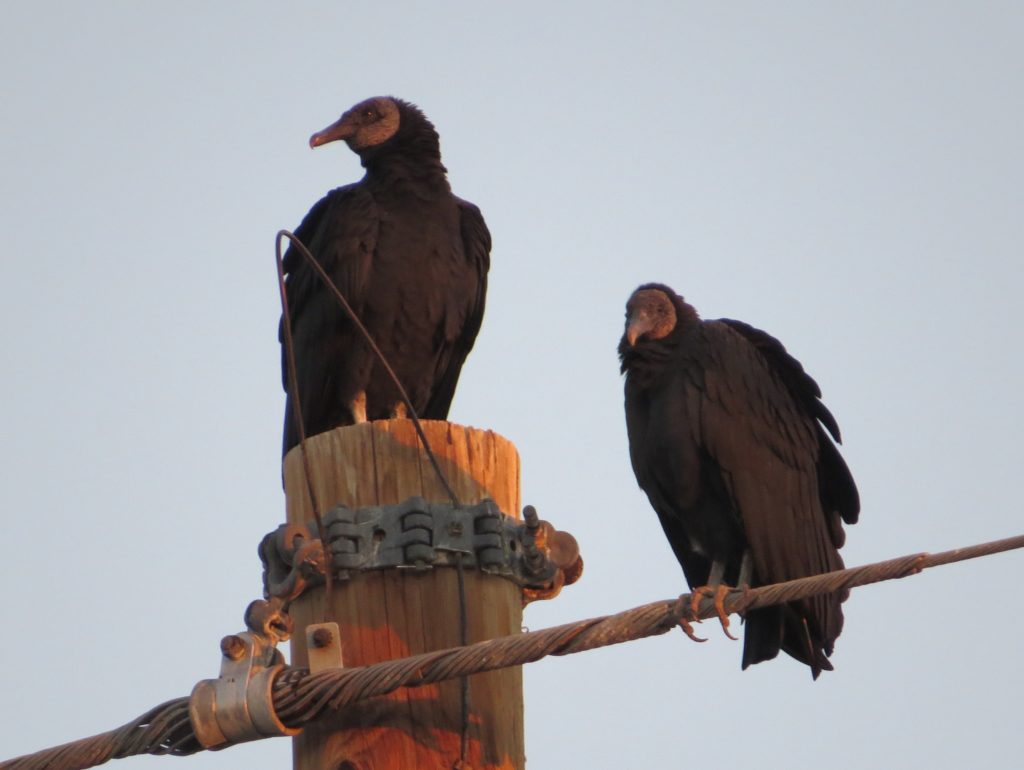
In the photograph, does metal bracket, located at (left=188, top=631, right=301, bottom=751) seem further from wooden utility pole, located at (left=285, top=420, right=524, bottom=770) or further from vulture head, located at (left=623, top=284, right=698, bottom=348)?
vulture head, located at (left=623, top=284, right=698, bottom=348)

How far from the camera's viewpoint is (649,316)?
199 inches

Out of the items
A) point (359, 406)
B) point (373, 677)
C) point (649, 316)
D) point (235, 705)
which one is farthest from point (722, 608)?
point (359, 406)

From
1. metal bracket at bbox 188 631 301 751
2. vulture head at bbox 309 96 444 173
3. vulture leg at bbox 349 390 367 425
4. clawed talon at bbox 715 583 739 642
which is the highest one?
vulture head at bbox 309 96 444 173

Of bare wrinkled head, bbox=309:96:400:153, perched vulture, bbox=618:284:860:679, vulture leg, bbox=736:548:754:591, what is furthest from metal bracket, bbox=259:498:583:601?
bare wrinkled head, bbox=309:96:400:153

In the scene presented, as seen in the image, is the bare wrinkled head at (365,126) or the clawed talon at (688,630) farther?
the bare wrinkled head at (365,126)

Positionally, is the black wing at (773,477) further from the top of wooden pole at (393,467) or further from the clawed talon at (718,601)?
the top of wooden pole at (393,467)

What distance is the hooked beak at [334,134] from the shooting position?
6176mm

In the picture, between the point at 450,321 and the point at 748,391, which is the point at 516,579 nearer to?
the point at 748,391

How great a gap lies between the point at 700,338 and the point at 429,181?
1496mm

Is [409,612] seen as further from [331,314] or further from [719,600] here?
[331,314]

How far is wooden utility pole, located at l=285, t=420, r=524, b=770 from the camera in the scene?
9.68 feet

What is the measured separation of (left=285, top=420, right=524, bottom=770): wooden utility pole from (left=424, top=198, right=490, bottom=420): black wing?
2551 mm

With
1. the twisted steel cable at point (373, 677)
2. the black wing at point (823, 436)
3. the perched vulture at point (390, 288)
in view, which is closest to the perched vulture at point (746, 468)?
the black wing at point (823, 436)

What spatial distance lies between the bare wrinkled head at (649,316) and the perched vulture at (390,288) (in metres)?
0.79
